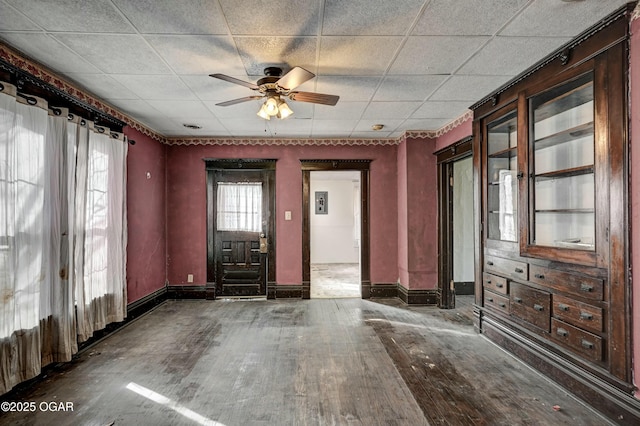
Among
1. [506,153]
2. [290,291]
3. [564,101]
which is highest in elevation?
[564,101]

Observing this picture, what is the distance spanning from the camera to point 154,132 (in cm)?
513

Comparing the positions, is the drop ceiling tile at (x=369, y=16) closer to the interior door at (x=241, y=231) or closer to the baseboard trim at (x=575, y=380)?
the baseboard trim at (x=575, y=380)

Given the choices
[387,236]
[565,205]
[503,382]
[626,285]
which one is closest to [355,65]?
[565,205]

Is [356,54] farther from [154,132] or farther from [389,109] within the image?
[154,132]

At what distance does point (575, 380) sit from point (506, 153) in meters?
2.12

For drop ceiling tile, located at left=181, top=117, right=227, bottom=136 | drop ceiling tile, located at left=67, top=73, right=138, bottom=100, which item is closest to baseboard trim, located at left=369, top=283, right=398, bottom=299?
drop ceiling tile, located at left=181, top=117, right=227, bottom=136

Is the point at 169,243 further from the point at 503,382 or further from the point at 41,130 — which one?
the point at 503,382

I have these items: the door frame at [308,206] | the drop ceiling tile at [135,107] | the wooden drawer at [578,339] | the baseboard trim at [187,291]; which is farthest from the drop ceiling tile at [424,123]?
the baseboard trim at [187,291]

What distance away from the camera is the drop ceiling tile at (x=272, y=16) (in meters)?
2.03

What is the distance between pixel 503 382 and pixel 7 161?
423cm

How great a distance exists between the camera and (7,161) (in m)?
2.43

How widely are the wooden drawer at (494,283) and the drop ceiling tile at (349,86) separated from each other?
7.77ft

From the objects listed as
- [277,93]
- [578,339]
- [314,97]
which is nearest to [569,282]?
[578,339]

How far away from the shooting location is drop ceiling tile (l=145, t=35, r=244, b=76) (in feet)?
8.00
